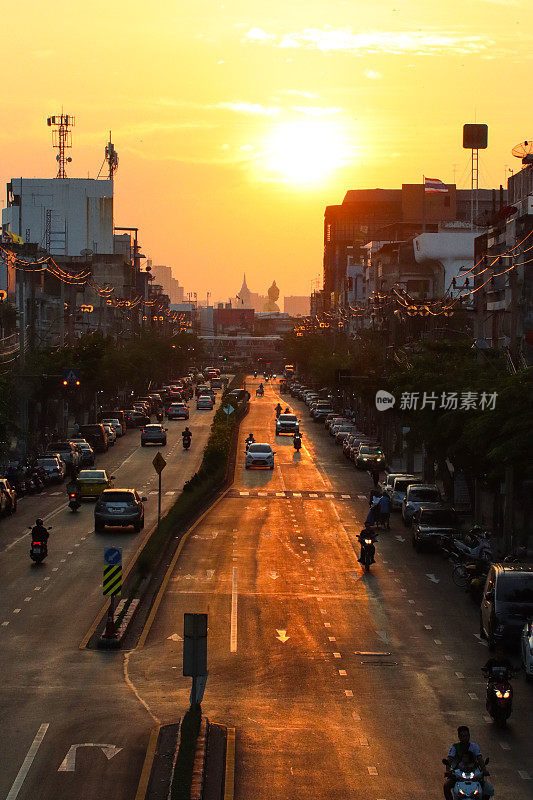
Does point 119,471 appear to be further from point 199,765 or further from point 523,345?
point 199,765

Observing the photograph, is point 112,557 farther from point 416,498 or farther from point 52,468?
point 52,468

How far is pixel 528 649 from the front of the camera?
24.3 metres

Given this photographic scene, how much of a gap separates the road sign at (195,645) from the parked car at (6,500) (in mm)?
31445

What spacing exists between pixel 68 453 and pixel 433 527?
31.9 meters

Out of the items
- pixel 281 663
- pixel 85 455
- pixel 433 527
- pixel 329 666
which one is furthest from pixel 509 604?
pixel 85 455

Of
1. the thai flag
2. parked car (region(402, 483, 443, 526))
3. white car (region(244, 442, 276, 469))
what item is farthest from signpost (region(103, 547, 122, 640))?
the thai flag

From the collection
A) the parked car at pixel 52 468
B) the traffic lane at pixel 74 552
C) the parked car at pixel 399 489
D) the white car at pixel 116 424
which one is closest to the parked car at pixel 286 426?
the white car at pixel 116 424

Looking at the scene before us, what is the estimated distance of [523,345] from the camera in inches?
2482

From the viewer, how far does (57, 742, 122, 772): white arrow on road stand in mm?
18453

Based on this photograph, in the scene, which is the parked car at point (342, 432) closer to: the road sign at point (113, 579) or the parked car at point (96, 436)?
the parked car at point (96, 436)

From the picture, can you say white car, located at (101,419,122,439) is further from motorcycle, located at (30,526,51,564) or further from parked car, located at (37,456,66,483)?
motorcycle, located at (30,526,51,564)

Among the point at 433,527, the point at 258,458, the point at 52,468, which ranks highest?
the point at 433,527

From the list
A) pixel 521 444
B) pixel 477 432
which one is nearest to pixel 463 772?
pixel 521 444

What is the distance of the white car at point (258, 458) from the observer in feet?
236
